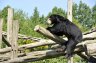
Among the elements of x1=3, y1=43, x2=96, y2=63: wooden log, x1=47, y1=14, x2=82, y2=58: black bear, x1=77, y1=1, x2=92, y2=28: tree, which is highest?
x1=77, y1=1, x2=92, y2=28: tree

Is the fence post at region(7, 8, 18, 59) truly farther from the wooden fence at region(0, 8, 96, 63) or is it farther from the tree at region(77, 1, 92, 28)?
the tree at region(77, 1, 92, 28)

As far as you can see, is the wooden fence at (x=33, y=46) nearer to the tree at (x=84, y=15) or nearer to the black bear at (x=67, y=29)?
the black bear at (x=67, y=29)

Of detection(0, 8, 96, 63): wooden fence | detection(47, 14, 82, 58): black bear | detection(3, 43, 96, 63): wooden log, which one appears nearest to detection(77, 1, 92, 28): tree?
detection(0, 8, 96, 63): wooden fence

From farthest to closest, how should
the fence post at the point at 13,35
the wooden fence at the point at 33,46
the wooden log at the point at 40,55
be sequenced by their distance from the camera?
the fence post at the point at 13,35 → the wooden log at the point at 40,55 → the wooden fence at the point at 33,46

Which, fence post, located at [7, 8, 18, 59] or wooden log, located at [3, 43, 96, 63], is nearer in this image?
wooden log, located at [3, 43, 96, 63]

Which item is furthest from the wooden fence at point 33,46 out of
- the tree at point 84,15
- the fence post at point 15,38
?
the tree at point 84,15

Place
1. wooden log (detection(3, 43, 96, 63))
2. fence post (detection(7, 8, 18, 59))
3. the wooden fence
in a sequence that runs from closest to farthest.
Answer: the wooden fence, wooden log (detection(3, 43, 96, 63)), fence post (detection(7, 8, 18, 59))

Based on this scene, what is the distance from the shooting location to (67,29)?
6.57 metres

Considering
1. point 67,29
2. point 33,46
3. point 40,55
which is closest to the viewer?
point 67,29

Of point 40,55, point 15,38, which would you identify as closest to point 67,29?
point 40,55

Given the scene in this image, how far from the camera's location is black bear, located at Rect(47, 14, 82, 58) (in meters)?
6.54

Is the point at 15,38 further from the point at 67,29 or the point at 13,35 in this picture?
the point at 67,29

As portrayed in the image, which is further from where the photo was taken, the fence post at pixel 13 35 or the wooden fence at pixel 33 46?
the fence post at pixel 13 35

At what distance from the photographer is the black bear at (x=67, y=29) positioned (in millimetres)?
6543
